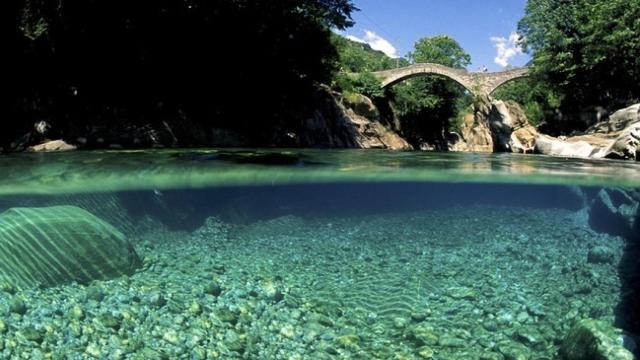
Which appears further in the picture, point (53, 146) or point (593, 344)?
→ point (53, 146)

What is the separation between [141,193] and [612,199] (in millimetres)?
7919

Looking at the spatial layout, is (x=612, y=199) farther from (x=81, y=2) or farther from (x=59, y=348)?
(x=81, y=2)

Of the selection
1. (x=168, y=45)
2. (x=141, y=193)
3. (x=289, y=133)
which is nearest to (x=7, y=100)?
(x=168, y=45)

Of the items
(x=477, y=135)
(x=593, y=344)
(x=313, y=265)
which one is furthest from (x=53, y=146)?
(x=477, y=135)

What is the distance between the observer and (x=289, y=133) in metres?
25.3

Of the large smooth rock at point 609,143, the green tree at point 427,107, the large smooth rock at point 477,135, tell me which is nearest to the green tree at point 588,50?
the large smooth rock at point 477,135

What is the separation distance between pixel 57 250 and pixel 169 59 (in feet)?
60.1

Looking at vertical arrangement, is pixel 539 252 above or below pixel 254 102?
below

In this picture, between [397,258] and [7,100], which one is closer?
[397,258]

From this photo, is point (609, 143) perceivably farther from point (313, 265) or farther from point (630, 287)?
point (313, 265)

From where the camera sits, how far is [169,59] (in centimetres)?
2219

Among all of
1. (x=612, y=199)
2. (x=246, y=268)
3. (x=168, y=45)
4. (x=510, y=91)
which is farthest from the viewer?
(x=510, y=91)

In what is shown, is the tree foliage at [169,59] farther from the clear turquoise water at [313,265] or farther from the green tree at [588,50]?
the green tree at [588,50]

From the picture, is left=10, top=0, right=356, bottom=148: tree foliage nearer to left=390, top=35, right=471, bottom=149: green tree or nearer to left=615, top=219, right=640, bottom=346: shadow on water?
left=615, top=219, right=640, bottom=346: shadow on water
